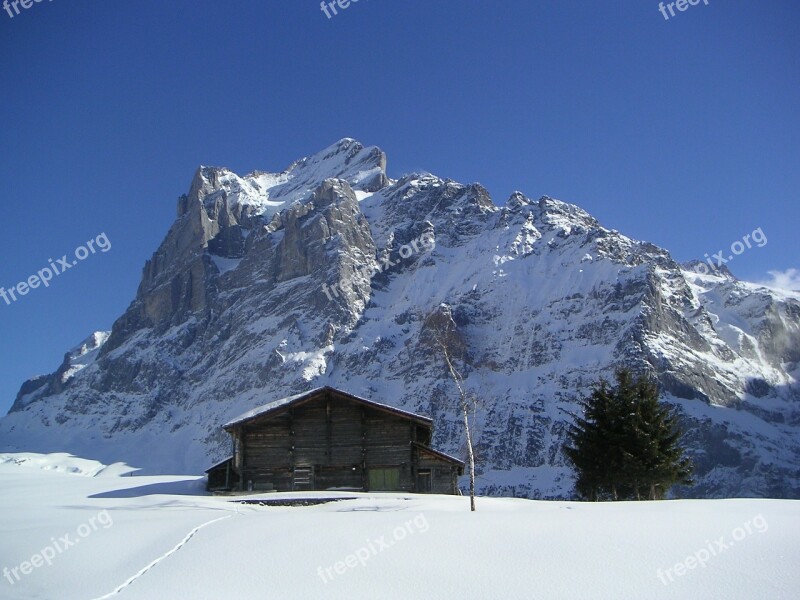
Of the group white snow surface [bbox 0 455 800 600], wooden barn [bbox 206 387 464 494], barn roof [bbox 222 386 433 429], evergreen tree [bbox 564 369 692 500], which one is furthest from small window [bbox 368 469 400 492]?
white snow surface [bbox 0 455 800 600]

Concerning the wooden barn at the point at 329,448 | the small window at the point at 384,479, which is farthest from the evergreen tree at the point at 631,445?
the small window at the point at 384,479

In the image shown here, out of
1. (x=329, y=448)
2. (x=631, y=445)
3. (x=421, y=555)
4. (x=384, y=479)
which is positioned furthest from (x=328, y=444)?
(x=421, y=555)

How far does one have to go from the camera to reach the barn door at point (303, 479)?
31266mm

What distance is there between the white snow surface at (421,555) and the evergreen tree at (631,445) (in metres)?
16.5

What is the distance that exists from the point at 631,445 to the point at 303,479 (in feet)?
48.6

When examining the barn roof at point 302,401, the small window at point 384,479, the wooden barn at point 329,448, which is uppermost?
the barn roof at point 302,401

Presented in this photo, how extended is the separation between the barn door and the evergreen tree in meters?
13.2

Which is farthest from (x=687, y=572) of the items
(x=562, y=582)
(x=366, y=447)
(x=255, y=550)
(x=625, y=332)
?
(x=625, y=332)

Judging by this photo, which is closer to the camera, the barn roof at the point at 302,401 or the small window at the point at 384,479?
the barn roof at the point at 302,401

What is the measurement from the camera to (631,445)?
3222 centimetres

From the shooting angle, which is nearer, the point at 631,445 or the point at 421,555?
the point at 421,555

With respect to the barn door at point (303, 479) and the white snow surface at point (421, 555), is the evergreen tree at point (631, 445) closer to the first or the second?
the barn door at point (303, 479)

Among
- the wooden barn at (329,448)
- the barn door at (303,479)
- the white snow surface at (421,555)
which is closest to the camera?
the white snow surface at (421,555)

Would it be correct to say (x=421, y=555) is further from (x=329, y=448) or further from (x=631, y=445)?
(x=631, y=445)
